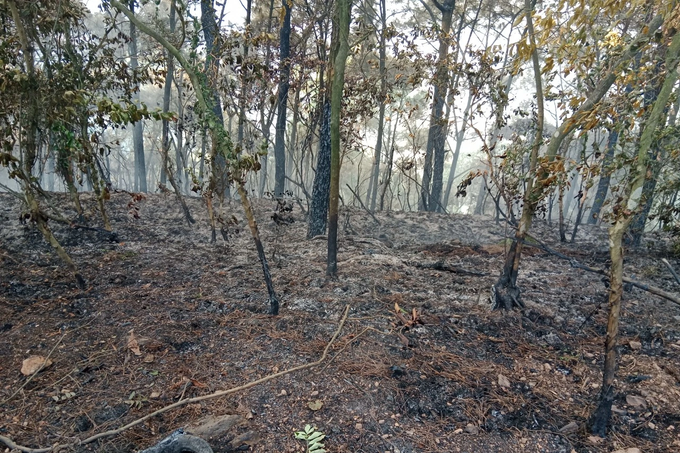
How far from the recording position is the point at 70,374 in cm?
255

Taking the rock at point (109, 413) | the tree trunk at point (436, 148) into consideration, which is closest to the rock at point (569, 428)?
the rock at point (109, 413)

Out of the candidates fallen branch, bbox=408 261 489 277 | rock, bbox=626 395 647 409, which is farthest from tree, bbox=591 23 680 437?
fallen branch, bbox=408 261 489 277

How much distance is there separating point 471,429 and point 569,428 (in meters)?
0.58

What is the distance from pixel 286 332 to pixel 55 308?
212 centimetres

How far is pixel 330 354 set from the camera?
285 centimetres

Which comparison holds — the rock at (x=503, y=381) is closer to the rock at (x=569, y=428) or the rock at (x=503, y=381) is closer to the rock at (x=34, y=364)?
the rock at (x=569, y=428)

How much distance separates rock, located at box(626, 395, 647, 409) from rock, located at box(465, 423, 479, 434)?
108cm

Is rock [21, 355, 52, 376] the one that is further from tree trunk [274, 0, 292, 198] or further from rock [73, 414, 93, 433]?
tree trunk [274, 0, 292, 198]

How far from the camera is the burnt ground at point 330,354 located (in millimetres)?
2209

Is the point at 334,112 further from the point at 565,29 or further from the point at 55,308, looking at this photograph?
the point at 55,308

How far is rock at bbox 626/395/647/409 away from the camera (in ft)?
7.89

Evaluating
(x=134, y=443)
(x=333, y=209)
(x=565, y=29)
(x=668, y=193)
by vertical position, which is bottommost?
(x=134, y=443)

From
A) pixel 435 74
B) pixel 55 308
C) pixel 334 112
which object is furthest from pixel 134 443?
pixel 435 74

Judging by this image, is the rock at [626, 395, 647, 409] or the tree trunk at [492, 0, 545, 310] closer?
the rock at [626, 395, 647, 409]
